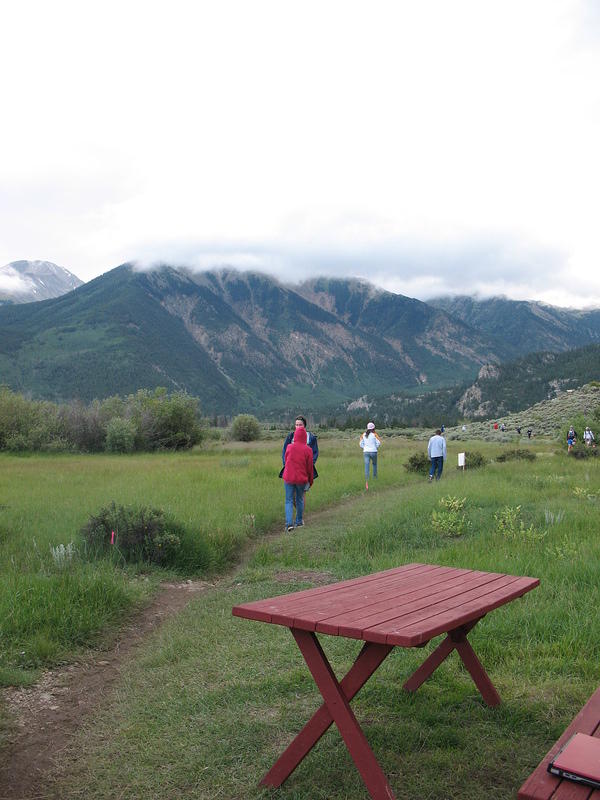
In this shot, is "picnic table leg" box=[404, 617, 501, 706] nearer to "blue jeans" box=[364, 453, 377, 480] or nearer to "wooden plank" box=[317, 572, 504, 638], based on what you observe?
"wooden plank" box=[317, 572, 504, 638]

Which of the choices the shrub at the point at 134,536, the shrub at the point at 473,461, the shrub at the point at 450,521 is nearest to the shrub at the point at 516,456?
the shrub at the point at 473,461

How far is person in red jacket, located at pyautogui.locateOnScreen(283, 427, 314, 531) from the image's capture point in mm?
12328

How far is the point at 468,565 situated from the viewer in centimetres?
753

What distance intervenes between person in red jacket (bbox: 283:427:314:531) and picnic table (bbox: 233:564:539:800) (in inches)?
314

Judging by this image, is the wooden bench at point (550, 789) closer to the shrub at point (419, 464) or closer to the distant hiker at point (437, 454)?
the distant hiker at point (437, 454)

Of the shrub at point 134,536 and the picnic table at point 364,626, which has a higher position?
the picnic table at point 364,626

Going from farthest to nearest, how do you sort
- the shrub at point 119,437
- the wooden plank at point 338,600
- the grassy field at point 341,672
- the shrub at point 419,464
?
1. the shrub at point 119,437
2. the shrub at point 419,464
3. the grassy field at point 341,672
4. the wooden plank at point 338,600

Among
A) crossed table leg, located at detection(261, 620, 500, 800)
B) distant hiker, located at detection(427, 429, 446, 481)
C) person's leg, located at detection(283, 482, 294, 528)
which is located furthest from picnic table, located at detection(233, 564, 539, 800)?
distant hiker, located at detection(427, 429, 446, 481)

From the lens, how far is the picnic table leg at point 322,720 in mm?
3254

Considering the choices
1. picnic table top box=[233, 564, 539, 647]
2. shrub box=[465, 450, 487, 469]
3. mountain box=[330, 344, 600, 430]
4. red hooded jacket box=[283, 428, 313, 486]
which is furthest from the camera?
mountain box=[330, 344, 600, 430]

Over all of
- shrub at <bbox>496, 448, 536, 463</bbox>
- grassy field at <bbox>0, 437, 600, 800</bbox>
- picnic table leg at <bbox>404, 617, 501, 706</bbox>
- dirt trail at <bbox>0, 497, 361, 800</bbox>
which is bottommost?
dirt trail at <bbox>0, 497, 361, 800</bbox>

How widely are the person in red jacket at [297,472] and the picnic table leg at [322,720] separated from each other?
8.70 meters

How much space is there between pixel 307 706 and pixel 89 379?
641 ft

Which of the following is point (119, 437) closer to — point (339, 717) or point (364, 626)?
point (339, 717)
